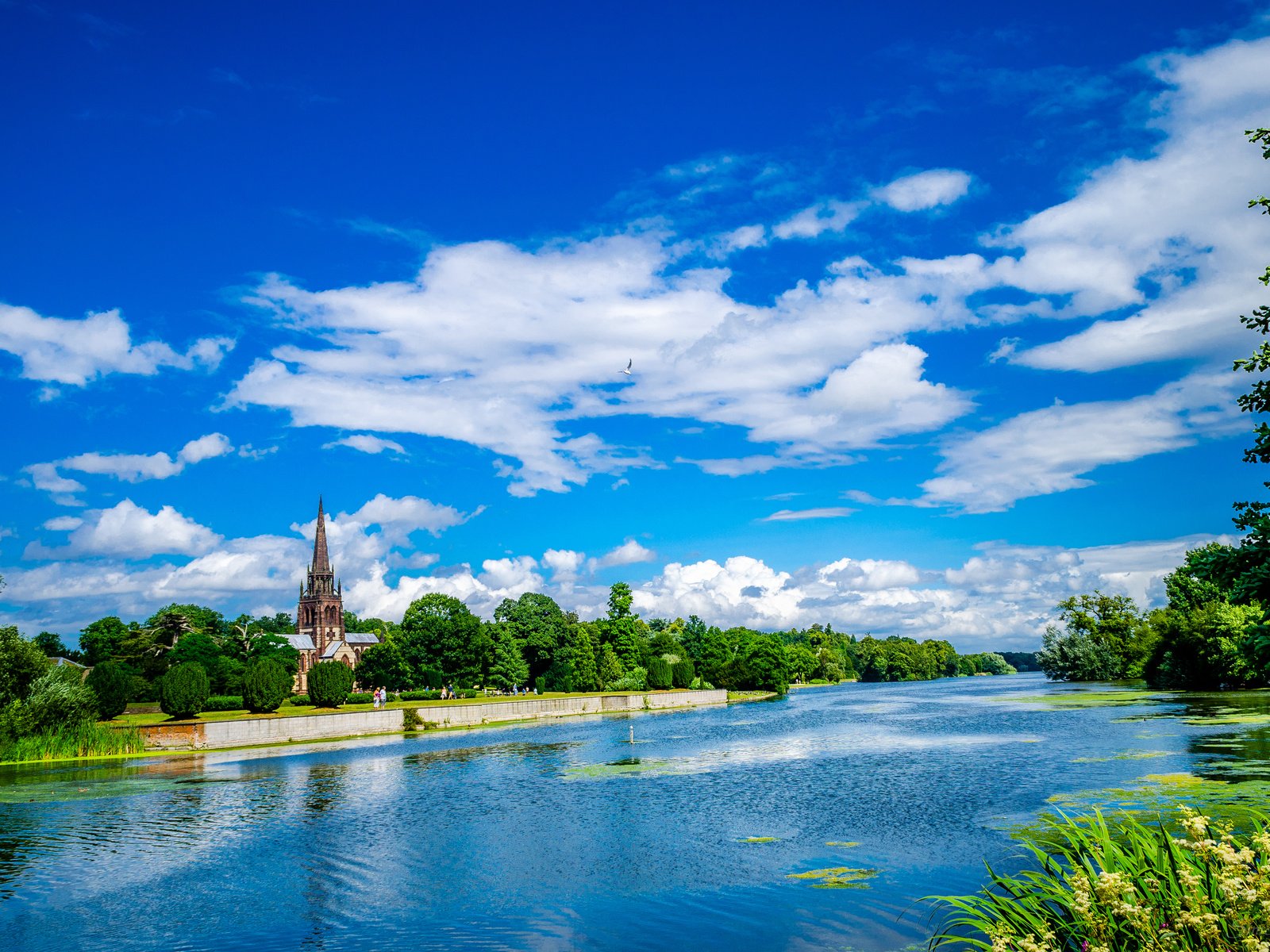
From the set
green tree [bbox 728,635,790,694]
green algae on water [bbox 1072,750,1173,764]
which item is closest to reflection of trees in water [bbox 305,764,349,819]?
green algae on water [bbox 1072,750,1173,764]

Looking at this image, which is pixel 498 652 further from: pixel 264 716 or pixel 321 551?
pixel 321 551

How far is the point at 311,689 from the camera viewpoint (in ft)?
233

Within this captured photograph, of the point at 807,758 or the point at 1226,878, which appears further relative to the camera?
the point at 807,758

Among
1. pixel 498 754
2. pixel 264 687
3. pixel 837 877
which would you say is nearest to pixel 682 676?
pixel 264 687

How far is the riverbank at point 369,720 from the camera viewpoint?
5141 centimetres

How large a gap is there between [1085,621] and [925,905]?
390ft

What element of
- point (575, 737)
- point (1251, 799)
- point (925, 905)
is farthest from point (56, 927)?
point (575, 737)

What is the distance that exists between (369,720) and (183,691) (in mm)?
12422

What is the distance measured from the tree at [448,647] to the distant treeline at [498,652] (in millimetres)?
97

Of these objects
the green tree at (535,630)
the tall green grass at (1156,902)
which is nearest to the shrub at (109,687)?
the green tree at (535,630)

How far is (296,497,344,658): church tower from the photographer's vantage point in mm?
166000

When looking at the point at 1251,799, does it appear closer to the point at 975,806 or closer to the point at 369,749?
the point at 975,806

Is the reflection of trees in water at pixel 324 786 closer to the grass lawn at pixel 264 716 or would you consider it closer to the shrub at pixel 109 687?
the grass lawn at pixel 264 716

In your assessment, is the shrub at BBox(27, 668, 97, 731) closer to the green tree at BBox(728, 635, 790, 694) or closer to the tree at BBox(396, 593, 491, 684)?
the tree at BBox(396, 593, 491, 684)
